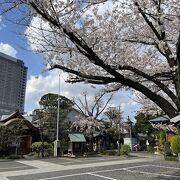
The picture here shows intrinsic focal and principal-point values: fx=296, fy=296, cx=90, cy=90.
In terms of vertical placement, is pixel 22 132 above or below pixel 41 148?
above

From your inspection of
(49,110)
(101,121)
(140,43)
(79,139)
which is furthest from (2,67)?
(140,43)

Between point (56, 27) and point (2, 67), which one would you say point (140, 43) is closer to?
point (56, 27)

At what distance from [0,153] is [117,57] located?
21934 millimetres

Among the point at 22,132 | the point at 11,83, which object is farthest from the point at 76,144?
the point at 11,83

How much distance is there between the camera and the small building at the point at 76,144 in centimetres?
3039

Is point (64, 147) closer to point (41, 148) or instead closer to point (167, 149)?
point (41, 148)

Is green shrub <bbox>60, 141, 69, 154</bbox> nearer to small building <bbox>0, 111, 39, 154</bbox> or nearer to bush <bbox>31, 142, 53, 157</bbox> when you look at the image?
bush <bbox>31, 142, 53, 157</bbox>

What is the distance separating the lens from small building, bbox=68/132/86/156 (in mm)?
30394

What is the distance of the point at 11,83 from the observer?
3781cm

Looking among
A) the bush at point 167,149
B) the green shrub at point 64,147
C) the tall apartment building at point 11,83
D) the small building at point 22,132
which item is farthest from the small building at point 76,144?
the bush at point 167,149

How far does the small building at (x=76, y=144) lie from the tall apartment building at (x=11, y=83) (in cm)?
823

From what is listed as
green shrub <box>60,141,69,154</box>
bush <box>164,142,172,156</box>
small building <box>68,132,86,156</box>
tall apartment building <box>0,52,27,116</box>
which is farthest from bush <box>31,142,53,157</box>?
bush <box>164,142,172,156</box>

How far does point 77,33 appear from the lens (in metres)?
7.72

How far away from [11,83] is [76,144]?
1267 cm
